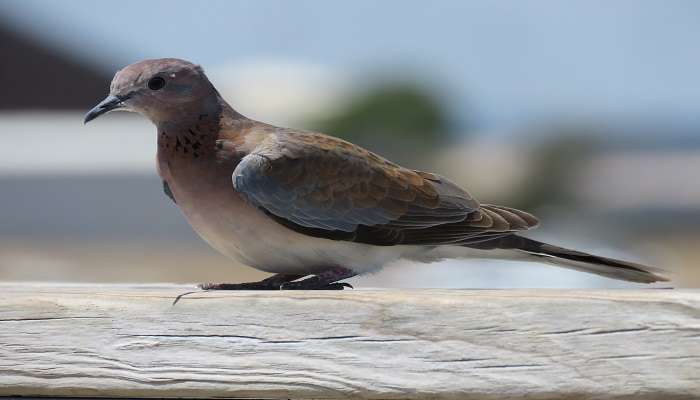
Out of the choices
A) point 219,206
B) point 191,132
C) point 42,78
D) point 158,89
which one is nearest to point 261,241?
point 219,206

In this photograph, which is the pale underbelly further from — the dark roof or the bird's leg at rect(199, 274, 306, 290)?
the dark roof

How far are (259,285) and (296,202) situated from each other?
36 cm

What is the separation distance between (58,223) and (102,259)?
2991 millimetres

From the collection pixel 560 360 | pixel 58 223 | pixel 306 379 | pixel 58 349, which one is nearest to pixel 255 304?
pixel 306 379

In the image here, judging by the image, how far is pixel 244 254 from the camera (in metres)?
3.30

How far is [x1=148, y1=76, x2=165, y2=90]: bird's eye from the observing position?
331cm

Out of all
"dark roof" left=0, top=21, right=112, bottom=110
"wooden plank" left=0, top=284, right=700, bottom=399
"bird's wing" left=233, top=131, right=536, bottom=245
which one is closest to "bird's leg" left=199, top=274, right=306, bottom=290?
"bird's wing" left=233, top=131, right=536, bottom=245

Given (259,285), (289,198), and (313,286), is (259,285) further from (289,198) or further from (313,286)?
(289,198)

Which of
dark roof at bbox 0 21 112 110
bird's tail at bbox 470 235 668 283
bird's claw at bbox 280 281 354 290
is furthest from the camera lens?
dark roof at bbox 0 21 112 110

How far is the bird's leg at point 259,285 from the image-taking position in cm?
291

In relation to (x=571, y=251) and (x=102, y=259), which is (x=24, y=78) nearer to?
(x=102, y=259)

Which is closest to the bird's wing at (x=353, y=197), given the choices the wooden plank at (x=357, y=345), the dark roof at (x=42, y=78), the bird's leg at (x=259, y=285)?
the bird's leg at (x=259, y=285)

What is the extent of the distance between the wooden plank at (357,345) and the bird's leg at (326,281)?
503 millimetres

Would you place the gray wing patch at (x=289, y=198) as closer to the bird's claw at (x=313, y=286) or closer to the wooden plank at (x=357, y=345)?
the bird's claw at (x=313, y=286)
